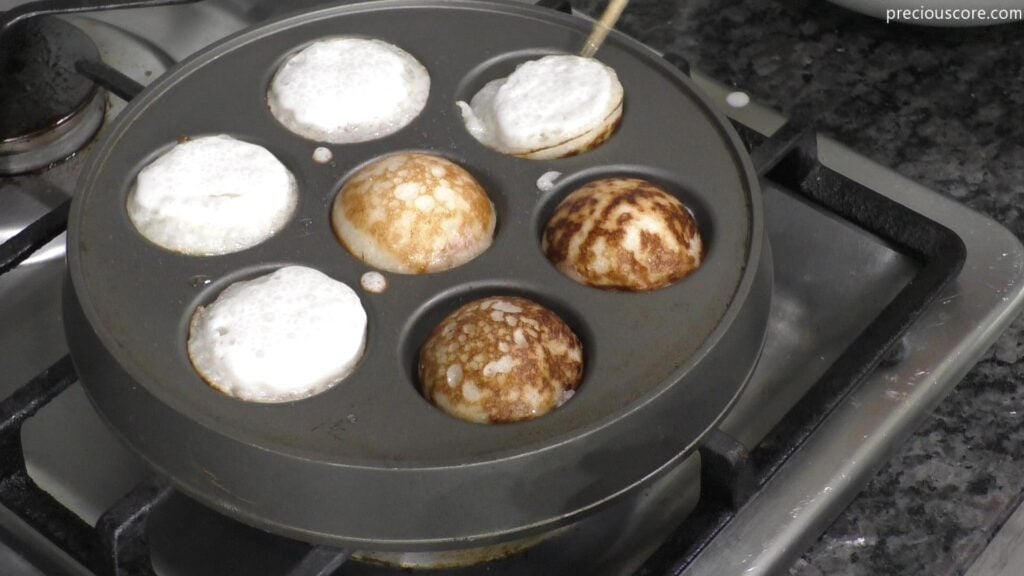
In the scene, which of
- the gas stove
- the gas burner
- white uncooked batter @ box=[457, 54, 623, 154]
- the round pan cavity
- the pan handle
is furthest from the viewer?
the gas burner

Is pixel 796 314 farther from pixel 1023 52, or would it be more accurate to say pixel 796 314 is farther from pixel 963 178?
pixel 1023 52

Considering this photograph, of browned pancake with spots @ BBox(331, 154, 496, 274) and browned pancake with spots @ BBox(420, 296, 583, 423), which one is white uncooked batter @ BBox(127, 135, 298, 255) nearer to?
browned pancake with spots @ BBox(331, 154, 496, 274)

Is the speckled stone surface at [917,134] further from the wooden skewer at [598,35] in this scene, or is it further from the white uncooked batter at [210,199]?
the white uncooked batter at [210,199]

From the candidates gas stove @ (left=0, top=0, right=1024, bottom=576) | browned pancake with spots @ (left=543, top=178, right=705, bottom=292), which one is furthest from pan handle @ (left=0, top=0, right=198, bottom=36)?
browned pancake with spots @ (left=543, top=178, right=705, bottom=292)

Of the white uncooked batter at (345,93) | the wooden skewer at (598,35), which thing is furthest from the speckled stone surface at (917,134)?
the white uncooked batter at (345,93)

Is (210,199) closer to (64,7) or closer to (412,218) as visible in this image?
(412,218)

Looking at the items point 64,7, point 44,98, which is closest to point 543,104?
point 64,7
